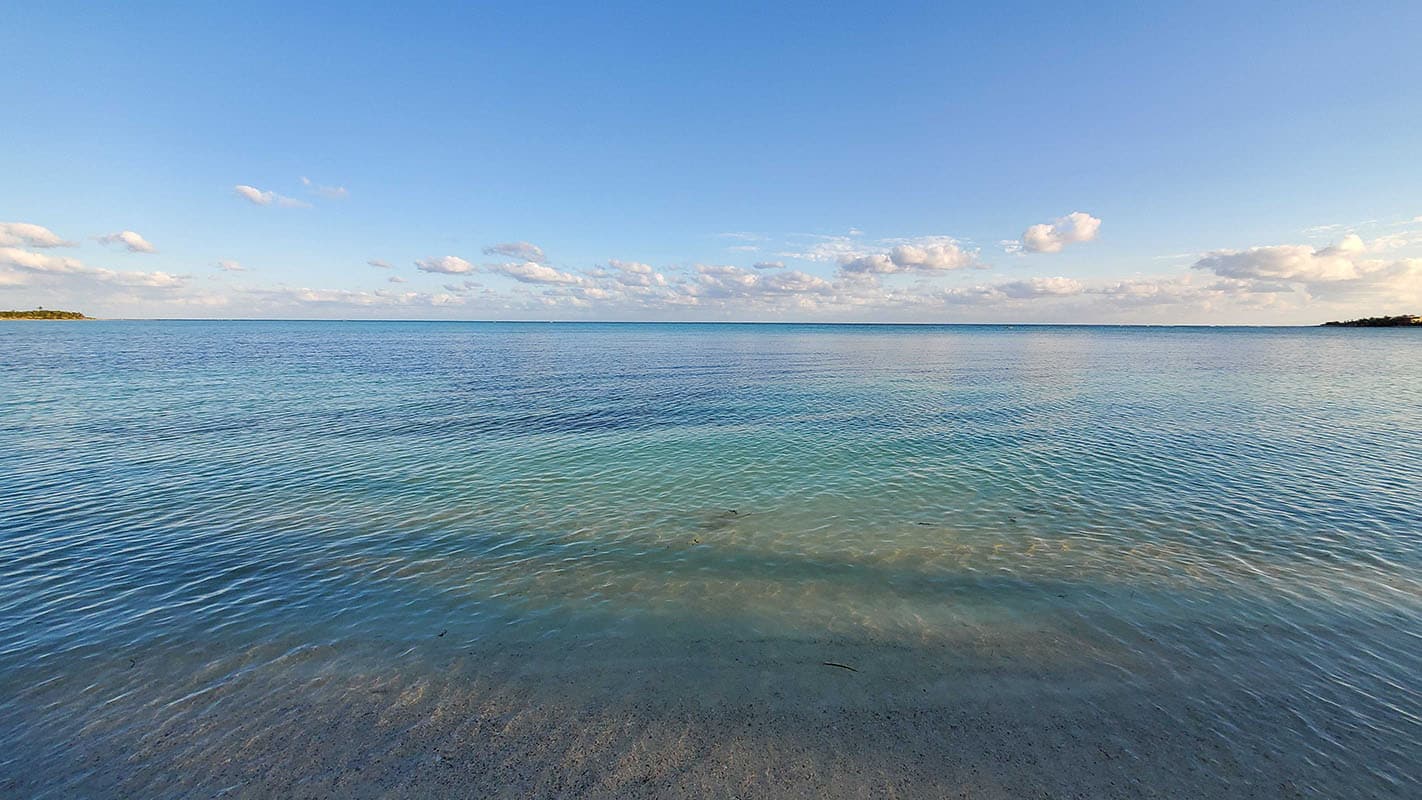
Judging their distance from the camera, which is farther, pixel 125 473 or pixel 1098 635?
pixel 125 473

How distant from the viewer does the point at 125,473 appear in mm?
22000

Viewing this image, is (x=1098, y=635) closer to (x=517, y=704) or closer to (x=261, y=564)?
(x=517, y=704)

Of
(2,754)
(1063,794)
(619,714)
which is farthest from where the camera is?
(619,714)

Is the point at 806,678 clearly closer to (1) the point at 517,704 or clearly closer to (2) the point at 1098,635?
(1) the point at 517,704

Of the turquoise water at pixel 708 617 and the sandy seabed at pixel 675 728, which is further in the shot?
the turquoise water at pixel 708 617

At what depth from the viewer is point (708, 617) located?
11.9 meters

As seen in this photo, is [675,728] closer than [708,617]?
Yes

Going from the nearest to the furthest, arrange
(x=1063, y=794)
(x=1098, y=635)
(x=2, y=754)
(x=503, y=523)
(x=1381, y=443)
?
1. (x=1063, y=794)
2. (x=2, y=754)
3. (x=1098, y=635)
4. (x=503, y=523)
5. (x=1381, y=443)

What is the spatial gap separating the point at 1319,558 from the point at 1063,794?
13.4m

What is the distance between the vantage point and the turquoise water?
314 inches

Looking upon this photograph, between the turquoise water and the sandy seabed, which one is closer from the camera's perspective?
the sandy seabed

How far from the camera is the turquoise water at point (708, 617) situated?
26.2 feet

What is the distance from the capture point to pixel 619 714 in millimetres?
8961

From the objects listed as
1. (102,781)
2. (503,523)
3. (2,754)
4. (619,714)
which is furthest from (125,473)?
(619,714)
